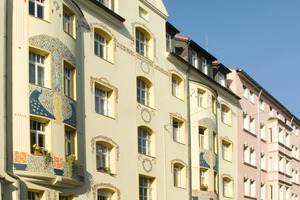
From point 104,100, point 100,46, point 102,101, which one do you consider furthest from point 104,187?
point 100,46

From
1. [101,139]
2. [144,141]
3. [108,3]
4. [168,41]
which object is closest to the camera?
[101,139]

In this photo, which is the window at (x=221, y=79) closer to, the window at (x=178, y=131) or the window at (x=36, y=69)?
the window at (x=178, y=131)

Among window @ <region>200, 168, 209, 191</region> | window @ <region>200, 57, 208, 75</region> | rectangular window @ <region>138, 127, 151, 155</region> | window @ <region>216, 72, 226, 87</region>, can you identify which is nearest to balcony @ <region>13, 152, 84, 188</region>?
rectangular window @ <region>138, 127, 151, 155</region>

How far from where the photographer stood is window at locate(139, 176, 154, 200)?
3688 centimetres

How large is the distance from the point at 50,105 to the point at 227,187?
26.5 metres

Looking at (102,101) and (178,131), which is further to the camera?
(178,131)

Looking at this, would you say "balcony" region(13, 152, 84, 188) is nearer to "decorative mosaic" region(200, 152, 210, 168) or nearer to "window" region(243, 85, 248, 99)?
"decorative mosaic" region(200, 152, 210, 168)

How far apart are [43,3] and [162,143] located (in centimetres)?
1418

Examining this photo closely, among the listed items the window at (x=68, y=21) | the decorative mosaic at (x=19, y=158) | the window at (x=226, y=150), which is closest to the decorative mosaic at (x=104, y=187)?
the decorative mosaic at (x=19, y=158)

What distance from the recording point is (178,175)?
41.9m

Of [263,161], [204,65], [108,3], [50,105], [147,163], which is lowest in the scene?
[147,163]

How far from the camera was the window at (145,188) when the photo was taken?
36.9 meters

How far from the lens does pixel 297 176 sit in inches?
2881

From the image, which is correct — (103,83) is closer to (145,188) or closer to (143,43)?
(143,43)
